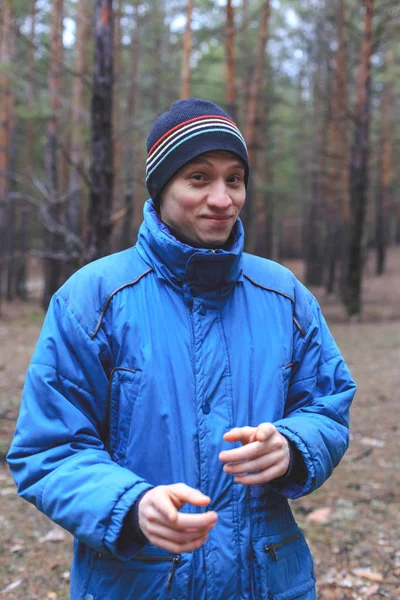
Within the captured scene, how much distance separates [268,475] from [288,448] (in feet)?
0.34

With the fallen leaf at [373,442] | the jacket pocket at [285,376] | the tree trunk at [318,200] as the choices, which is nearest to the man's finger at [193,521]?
the jacket pocket at [285,376]

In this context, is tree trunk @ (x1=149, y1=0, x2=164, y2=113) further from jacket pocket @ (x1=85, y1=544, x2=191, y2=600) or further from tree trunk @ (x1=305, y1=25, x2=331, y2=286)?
jacket pocket @ (x1=85, y1=544, x2=191, y2=600)

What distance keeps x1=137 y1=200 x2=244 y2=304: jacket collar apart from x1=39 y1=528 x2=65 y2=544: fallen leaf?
3015 mm

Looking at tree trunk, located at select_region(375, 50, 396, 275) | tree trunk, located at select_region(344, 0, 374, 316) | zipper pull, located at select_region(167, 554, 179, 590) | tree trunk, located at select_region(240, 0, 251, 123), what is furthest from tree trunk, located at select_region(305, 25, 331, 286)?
zipper pull, located at select_region(167, 554, 179, 590)

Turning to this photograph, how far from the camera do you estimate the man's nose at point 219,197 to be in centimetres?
179

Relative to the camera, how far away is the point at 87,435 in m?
1.64

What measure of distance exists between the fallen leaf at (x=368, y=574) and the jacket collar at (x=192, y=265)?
266cm

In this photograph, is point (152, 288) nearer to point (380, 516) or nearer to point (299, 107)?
point (380, 516)

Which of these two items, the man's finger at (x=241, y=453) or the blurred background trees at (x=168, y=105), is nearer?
the man's finger at (x=241, y=453)

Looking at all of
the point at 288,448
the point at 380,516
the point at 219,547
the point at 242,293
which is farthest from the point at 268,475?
the point at 380,516

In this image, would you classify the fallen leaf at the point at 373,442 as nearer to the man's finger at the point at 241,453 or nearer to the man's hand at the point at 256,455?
the man's hand at the point at 256,455

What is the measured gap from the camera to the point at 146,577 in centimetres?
159

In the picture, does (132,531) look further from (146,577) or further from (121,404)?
(121,404)

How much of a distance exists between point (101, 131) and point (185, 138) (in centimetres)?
576
